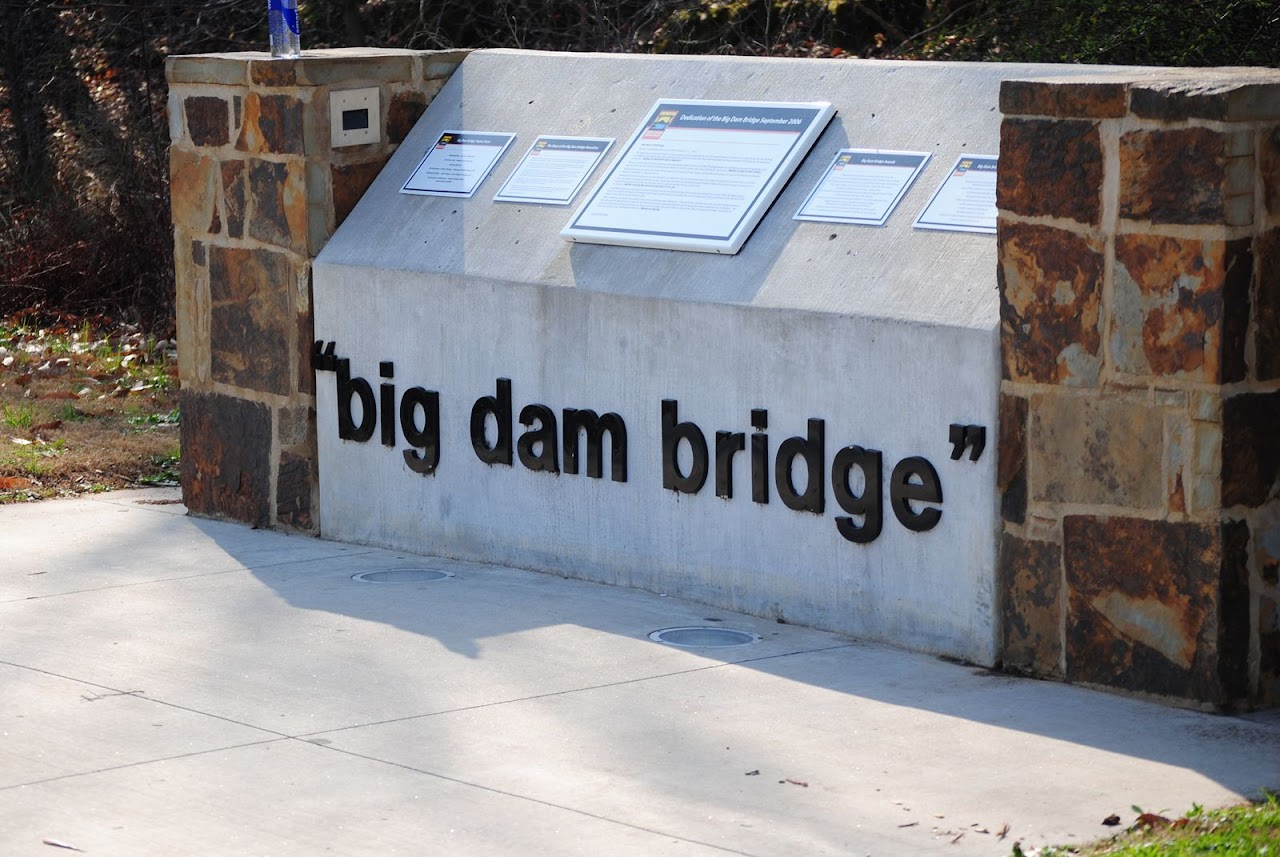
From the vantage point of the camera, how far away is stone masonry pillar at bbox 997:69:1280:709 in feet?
15.5

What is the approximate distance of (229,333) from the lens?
735 centimetres

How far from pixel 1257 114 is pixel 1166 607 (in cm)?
124

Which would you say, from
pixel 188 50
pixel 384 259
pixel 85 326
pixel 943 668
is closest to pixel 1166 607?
pixel 943 668

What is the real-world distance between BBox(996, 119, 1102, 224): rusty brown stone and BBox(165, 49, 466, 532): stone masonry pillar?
9.22 ft

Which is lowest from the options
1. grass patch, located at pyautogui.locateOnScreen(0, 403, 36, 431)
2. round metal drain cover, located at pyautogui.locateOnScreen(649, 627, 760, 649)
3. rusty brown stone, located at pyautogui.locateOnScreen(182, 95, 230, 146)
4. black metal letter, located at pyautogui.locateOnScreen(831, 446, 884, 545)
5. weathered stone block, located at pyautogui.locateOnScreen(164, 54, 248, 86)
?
round metal drain cover, located at pyautogui.locateOnScreen(649, 627, 760, 649)

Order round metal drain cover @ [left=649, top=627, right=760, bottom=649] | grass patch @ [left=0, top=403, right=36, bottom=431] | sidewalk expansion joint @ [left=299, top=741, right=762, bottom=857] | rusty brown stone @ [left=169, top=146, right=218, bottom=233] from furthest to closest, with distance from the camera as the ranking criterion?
grass patch @ [left=0, top=403, right=36, bottom=431], rusty brown stone @ [left=169, top=146, right=218, bottom=233], round metal drain cover @ [left=649, top=627, right=760, bottom=649], sidewalk expansion joint @ [left=299, top=741, right=762, bottom=857]

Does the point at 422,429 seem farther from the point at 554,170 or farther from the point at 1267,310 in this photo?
the point at 1267,310

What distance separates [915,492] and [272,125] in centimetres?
298

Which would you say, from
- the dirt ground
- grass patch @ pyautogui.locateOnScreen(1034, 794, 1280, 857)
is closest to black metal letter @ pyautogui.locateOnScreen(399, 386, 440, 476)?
the dirt ground

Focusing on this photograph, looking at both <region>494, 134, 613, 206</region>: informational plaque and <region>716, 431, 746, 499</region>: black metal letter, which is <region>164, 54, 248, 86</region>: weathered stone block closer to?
<region>494, 134, 613, 206</region>: informational plaque

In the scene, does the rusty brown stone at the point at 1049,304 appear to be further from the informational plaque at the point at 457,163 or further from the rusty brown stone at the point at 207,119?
the rusty brown stone at the point at 207,119

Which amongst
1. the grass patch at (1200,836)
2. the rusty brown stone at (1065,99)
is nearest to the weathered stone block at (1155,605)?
the grass patch at (1200,836)

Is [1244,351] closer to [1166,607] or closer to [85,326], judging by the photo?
[1166,607]

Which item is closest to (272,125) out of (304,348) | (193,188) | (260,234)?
(260,234)
